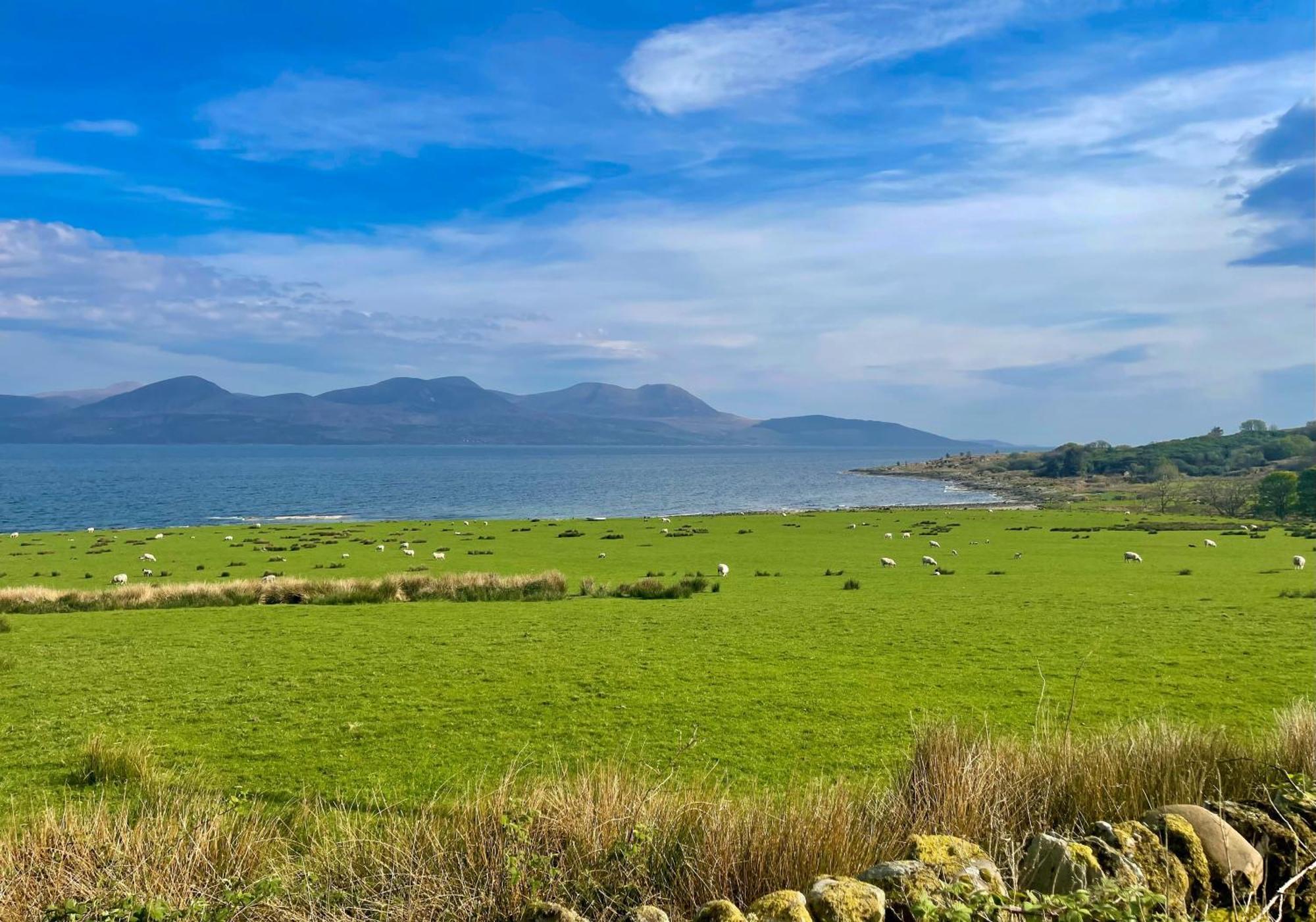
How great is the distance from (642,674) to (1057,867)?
26.4 ft

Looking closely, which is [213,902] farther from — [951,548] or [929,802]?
[951,548]

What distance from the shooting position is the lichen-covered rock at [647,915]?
3.75 meters

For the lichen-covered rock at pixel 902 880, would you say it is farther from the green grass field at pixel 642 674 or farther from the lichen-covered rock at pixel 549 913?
the green grass field at pixel 642 674

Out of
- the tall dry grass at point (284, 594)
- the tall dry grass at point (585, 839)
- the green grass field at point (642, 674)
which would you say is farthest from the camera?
the tall dry grass at point (284, 594)

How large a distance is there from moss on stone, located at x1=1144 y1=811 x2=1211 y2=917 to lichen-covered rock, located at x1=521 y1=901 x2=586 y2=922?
11.1 ft

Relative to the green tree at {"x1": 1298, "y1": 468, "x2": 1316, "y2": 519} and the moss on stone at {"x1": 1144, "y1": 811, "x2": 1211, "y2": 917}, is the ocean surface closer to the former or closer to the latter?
the green tree at {"x1": 1298, "y1": 468, "x2": 1316, "y2": 519}

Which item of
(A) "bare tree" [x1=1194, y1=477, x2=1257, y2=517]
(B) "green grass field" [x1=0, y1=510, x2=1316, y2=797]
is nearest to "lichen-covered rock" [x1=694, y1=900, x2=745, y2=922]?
(B) "green grass field" [x1=0, y1=510, x2=1316, y2=797]

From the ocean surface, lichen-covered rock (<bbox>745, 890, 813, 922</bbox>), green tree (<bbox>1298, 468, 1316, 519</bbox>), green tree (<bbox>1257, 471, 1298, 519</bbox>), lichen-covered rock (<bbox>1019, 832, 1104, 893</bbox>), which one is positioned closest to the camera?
lichen-covered rock (<bbox>745, 890, 813, 922</bbox>)

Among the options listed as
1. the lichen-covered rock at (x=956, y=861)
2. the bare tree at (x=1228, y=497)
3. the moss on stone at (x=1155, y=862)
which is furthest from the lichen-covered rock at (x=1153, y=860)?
the bare tree at (x=1228, y=497)

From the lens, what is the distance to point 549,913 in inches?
149

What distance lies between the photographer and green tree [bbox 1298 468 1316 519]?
2208 inches

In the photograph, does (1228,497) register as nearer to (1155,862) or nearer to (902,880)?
(1155,862)

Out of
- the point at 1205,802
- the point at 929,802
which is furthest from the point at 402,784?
the point at 1205,802

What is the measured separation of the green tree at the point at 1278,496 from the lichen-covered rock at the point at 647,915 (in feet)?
237
